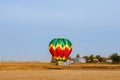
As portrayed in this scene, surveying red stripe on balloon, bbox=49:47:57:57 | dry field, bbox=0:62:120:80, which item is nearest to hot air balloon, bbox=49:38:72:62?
red stripe on balloon, bbox=49:47:57:57

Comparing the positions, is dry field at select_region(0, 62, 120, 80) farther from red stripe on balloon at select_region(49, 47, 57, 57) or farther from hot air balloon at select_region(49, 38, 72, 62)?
red stripe on balloon at select_region(49, 47, 57, 57)

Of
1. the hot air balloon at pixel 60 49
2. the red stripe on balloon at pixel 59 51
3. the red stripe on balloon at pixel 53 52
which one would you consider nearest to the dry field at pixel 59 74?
the hot air balloon at pixel 60 49

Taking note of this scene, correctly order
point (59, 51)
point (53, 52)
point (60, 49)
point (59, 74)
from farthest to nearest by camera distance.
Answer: point (53, 52)
point (60, 49)
point (59, 51)
point (59, 74)

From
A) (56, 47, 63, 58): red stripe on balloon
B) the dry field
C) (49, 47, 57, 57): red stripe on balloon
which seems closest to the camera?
the dry field

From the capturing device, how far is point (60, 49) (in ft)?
291

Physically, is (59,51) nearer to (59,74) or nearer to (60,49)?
(60,49)

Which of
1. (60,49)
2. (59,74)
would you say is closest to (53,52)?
(60,49)

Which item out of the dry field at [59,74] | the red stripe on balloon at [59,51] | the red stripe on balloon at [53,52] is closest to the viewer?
the dry field at [59,74]

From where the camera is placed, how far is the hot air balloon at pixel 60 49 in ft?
289

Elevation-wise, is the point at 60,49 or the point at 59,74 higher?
the point at 60,49

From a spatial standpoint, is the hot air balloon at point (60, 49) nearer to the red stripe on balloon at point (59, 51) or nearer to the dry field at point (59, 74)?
the red stripe on balloon at point (59, 51)

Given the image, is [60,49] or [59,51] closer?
[59,51]

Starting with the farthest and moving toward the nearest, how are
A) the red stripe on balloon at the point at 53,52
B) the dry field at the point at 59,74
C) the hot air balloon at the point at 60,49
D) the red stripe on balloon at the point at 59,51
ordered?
1. the red stripe on balloon at the point at 53,52
2. the red stripe on balloon at the point at 59,51
3. the hot air balloon at the point at 60,49
4. the dry field at the point at 59,74

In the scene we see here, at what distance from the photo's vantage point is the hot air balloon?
88.1 meters
